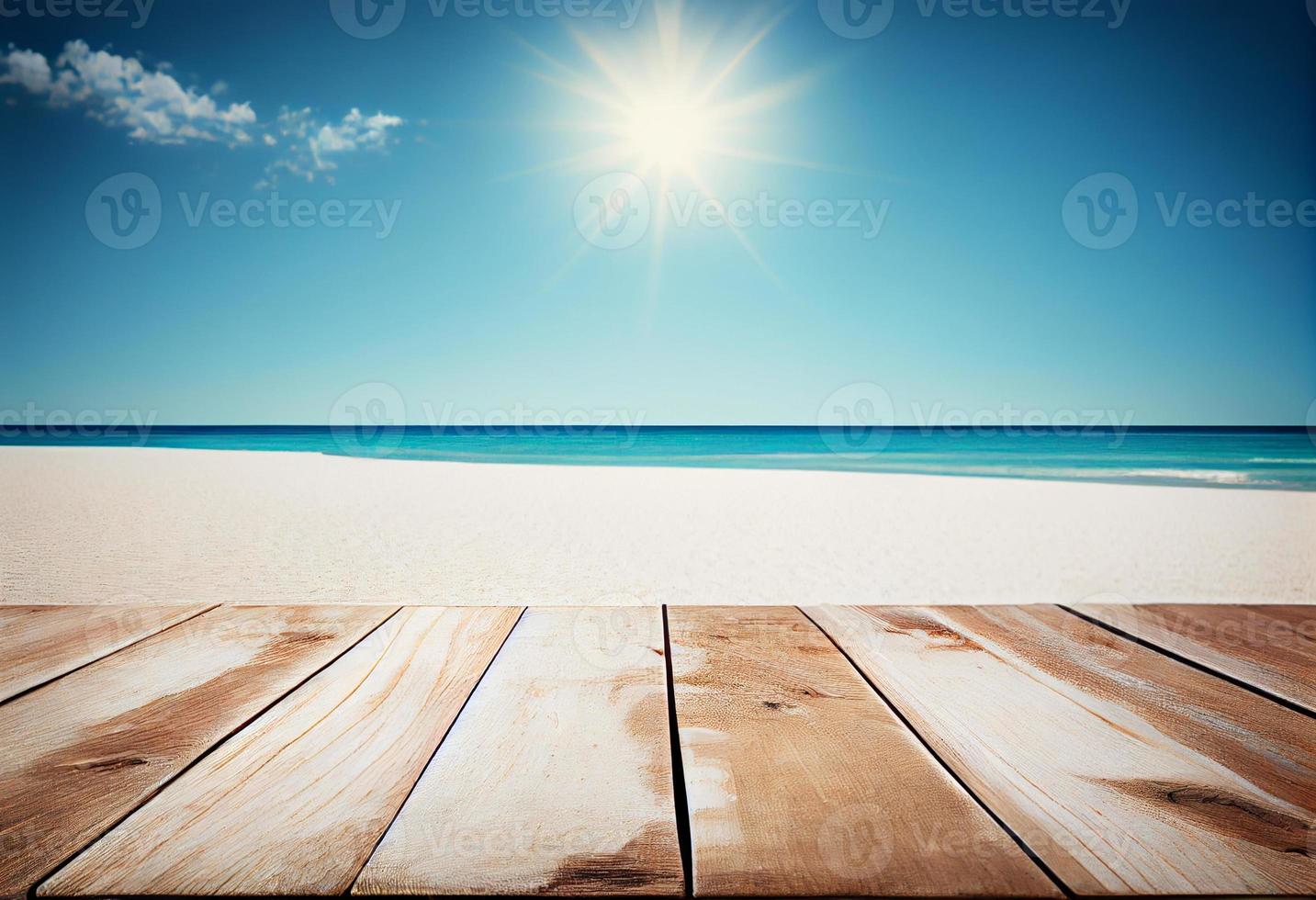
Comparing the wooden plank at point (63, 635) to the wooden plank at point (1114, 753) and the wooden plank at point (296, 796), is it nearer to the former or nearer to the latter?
the wooden plank at point (296, 796)

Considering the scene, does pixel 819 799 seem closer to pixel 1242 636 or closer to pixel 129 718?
pixel 129 718

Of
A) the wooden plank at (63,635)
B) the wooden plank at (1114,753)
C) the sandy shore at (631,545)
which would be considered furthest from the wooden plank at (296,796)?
the sandy shore at (631,545)

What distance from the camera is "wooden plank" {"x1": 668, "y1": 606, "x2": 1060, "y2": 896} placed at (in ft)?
1.67

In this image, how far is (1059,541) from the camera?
6434 millimetres

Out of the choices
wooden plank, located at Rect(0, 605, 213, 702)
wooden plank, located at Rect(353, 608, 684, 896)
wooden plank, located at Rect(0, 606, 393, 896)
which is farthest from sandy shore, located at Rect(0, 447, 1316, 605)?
wooden plank, located at Rect(353, 608, 684, 896)

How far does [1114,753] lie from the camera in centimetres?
73

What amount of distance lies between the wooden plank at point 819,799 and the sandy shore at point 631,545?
3.26 metres

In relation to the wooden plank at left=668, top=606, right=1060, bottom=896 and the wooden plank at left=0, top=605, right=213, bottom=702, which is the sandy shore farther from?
the wooden plank at left=668, top=606, right=1060, bottom=896

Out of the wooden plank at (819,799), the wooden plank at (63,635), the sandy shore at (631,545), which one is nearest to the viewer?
the wooden plank at (819,799)

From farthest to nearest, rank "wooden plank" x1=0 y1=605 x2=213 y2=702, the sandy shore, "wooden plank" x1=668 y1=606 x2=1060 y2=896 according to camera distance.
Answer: the sandy shore → "wooden plank" x1=0 y1=605 x2=213 y2=702 → "wooden plank" x1=668 y1=606 x2=1060 y2=896

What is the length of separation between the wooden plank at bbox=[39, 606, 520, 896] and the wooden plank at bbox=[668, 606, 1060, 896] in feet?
1.05

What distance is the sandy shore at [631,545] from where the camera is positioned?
172 inches

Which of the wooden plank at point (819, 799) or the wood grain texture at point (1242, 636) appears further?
the wood grain texture at point (1242, 636)

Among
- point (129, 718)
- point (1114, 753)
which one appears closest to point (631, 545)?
point (129, 718)
